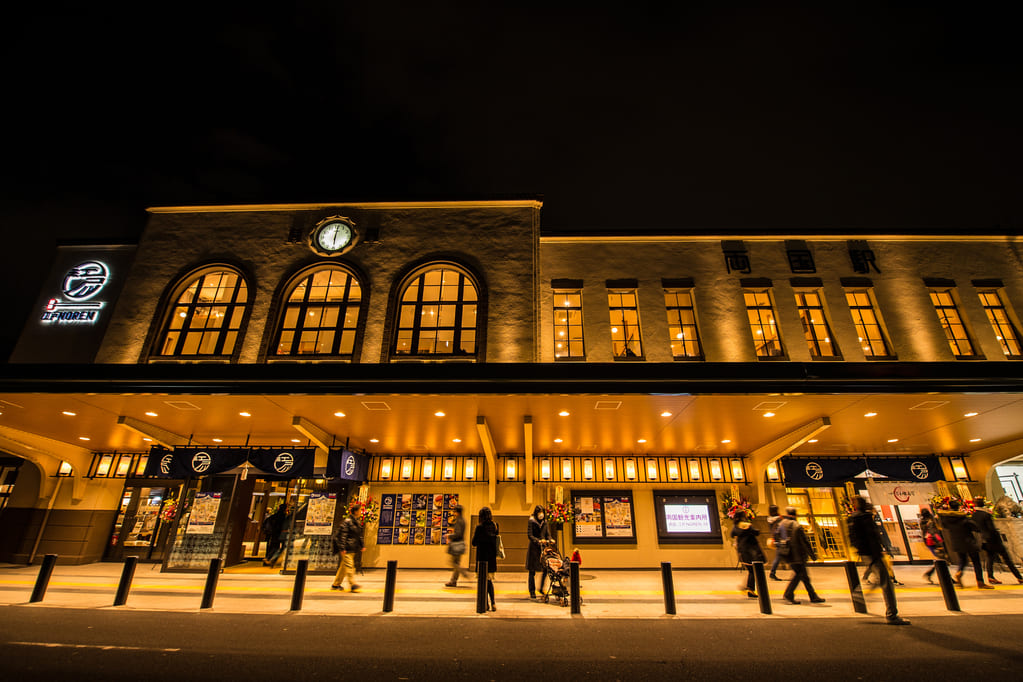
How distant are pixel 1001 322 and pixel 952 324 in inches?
61.8

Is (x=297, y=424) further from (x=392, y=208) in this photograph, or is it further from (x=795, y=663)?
(x=795, y=663)

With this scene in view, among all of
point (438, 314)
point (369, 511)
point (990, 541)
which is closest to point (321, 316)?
point (438, 314)

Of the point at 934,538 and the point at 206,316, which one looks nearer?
the point at 934,538

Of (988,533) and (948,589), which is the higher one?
(988,533)

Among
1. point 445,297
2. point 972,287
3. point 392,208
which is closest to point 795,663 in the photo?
point 445,297

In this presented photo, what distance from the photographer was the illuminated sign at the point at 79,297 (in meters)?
14.0

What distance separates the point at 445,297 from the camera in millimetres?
13922

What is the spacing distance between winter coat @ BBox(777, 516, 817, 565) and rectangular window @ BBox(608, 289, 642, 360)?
5.96 metres

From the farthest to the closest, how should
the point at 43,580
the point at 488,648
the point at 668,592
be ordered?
the point at 43,580, the point at 668,592, the point at 488,648

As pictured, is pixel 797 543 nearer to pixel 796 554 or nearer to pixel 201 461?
pixel 796 554

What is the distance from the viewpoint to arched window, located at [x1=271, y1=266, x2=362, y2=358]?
1344 cm

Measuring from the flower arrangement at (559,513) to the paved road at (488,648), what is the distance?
6548 millimetres

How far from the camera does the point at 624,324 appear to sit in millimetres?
14055

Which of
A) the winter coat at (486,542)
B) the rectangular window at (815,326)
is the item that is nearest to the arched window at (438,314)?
the winter coat at (486,542)
